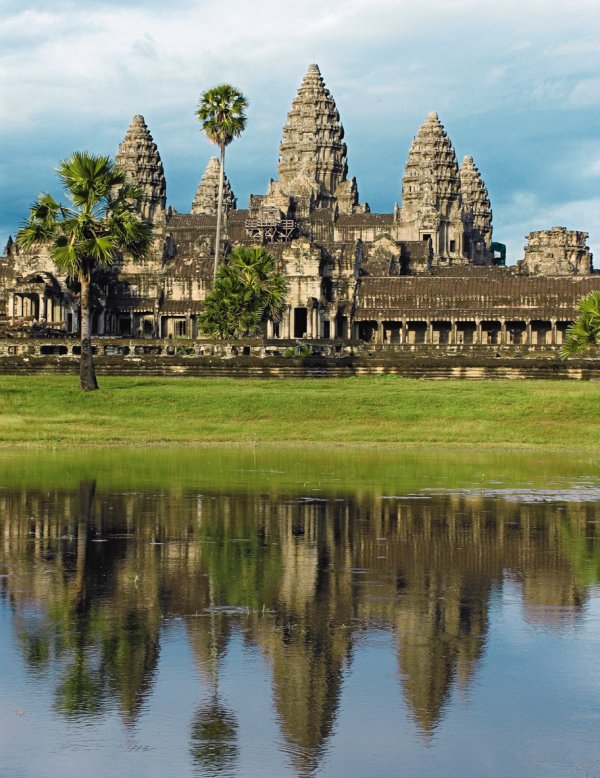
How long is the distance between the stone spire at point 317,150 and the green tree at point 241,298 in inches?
3119

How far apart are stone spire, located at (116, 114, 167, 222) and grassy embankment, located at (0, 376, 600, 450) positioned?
12380cm

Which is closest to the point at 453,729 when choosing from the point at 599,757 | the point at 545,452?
the point at 599,757

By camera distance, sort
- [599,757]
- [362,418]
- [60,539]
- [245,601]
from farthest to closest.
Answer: [362,418], [60,539], [245,601], [599,757]

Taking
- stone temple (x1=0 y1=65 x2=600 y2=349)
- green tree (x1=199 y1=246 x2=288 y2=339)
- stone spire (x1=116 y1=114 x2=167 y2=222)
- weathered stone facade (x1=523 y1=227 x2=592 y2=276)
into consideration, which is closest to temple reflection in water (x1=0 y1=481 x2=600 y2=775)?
green tree (x1=199 y1=246 x2=288 y2=339)

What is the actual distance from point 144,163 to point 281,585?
16778 cm

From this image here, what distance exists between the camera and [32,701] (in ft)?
44.2

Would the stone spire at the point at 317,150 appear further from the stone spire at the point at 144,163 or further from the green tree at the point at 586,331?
the green tree at the point at 586,331

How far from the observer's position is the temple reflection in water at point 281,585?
1404cm

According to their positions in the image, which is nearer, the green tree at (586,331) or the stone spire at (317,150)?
the green tree at (586,331)

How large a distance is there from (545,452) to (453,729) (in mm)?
34041

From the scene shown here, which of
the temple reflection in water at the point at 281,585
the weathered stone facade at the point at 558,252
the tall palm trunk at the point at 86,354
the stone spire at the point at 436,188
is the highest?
the stone spire at the point at 436,188

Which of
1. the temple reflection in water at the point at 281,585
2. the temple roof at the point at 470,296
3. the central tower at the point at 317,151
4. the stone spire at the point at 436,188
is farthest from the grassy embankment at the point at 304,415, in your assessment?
the central tower at the point at 317,151

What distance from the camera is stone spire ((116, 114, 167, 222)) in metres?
182

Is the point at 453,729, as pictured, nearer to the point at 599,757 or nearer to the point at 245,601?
the point at 599,757
